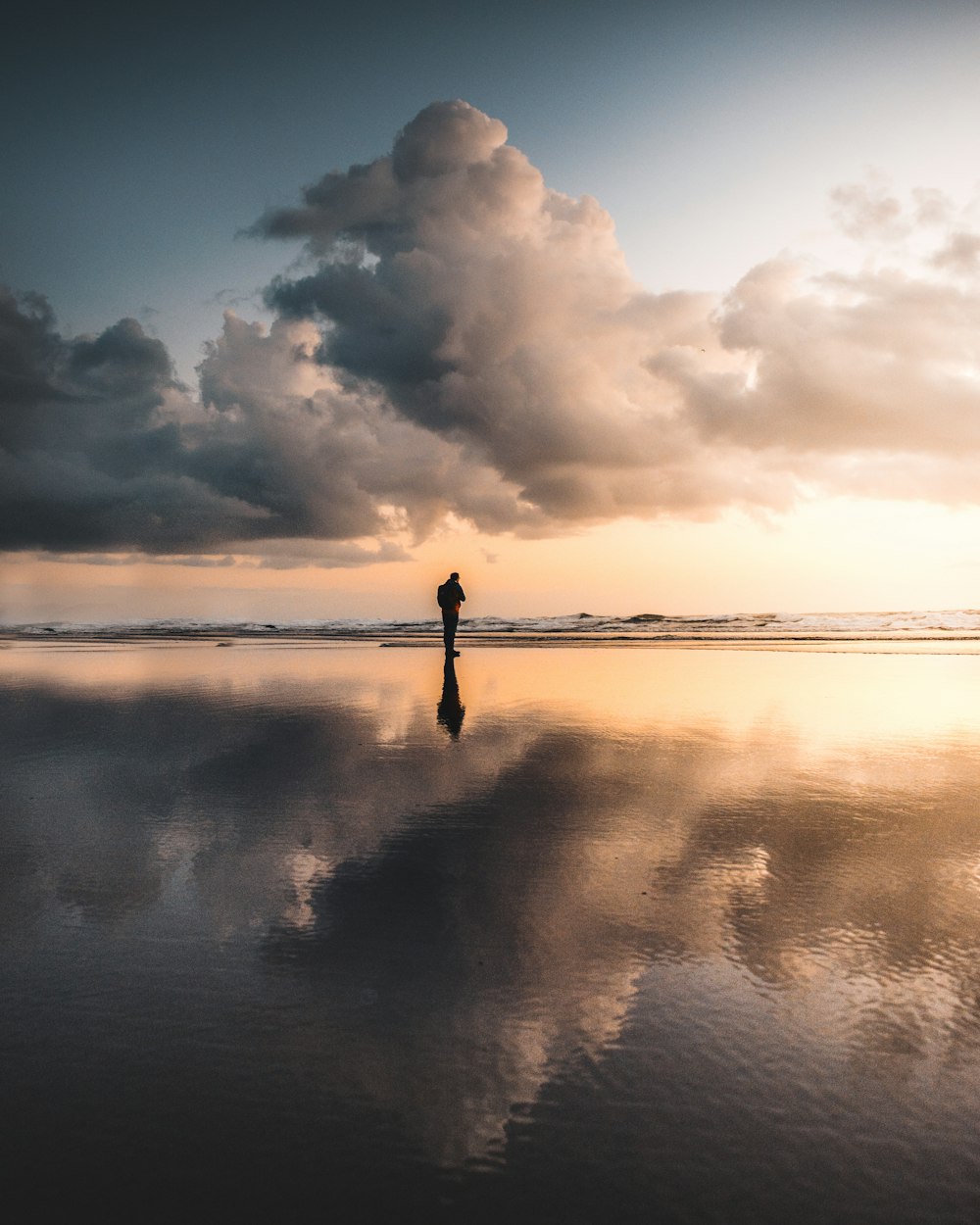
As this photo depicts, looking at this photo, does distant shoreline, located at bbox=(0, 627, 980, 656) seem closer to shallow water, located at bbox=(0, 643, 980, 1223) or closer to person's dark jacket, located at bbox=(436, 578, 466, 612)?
person's dark jacket, located at bbox=(436, 578, 466, 612)

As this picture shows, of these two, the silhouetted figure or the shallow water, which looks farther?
the silhouetted figure

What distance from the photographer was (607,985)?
3.66 m

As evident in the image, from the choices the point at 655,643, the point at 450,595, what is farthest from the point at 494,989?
the point at 655,643

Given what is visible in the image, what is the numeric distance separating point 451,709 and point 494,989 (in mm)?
9909

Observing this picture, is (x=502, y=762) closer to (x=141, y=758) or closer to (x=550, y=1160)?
(x=141, y=758)

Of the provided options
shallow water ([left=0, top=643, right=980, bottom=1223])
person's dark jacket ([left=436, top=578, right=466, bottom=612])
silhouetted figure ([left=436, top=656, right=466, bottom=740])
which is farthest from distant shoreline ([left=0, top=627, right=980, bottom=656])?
shallow water ([left=0, top=643, right=980, bottom=1223])

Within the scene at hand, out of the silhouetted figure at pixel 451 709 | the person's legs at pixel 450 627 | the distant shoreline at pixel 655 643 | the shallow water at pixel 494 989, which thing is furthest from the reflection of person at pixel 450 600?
the shallow water at pixel 494 989

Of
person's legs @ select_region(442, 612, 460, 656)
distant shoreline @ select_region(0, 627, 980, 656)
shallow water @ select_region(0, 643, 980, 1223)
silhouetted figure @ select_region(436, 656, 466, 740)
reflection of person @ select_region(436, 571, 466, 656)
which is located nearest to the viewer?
shallow water @ select_region(0, 643, 980, 1223)

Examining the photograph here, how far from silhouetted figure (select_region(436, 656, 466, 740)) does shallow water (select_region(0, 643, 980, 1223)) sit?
2.57 metres

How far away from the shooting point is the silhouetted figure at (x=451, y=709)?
37.7ft

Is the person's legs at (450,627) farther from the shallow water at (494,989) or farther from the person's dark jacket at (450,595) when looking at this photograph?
the shallow water at (494,989)

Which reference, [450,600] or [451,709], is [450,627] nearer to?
[450,600]

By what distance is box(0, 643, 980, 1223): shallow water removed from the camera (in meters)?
2.47

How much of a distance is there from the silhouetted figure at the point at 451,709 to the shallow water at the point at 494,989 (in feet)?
8.44
